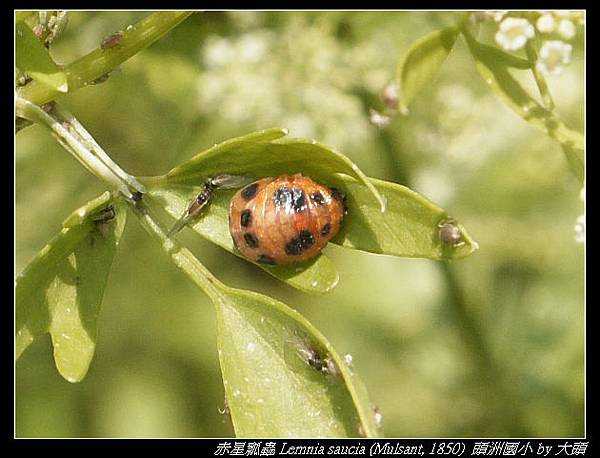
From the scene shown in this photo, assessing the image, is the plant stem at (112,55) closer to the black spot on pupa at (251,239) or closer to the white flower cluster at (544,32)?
the black spot on pupa at (251,239)

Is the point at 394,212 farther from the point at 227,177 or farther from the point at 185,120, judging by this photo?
the point at 185,120

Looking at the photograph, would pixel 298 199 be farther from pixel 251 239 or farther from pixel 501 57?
pixel 501 57

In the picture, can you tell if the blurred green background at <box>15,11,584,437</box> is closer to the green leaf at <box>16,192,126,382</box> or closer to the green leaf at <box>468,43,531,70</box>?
the green leaf at <box>468,43,531,70</box>

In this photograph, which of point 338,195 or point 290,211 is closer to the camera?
point 338,195

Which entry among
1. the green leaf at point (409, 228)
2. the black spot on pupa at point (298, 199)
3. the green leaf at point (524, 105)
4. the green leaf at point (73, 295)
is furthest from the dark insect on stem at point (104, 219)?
the green leaf at point (524, 105)

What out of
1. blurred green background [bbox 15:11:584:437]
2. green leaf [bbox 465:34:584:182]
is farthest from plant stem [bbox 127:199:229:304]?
blurred green background [bbox 15:11:584:437]

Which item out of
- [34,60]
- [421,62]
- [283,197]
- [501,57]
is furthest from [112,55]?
[501,57]
